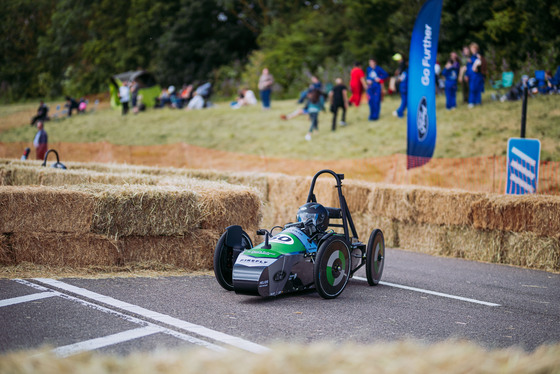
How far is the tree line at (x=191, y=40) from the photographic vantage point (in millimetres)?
39812

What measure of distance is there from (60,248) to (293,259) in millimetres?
3071

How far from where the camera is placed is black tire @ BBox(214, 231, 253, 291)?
692 cm

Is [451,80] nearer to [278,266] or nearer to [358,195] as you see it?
[358,195]

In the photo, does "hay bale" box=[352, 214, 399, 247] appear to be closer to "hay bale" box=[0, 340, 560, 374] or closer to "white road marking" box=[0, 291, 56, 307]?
"white road marking" box=[0, 291, 56, 307]

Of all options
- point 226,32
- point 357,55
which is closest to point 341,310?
point 357,55

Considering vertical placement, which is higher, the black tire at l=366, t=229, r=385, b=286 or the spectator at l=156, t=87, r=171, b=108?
the spectator at l=156, t=87, r=171, b=108

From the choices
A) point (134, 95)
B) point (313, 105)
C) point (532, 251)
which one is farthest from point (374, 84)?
point (134, 95)

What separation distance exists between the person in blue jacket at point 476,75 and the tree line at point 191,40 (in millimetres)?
12312

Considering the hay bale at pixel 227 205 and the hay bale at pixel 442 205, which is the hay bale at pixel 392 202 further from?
the hay bale at pixel 227 205

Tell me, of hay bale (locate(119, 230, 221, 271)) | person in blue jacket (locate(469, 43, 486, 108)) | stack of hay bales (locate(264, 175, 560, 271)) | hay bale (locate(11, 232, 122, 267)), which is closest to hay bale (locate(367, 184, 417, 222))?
stack of hay bales (locate(264, 175, 560, 271))

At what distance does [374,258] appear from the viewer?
7816mm

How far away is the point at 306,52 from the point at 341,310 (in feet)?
129

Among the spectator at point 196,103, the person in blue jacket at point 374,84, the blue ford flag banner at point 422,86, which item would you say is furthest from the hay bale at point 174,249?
the spectator at point 196,103

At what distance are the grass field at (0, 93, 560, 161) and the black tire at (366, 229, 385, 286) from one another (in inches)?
452
